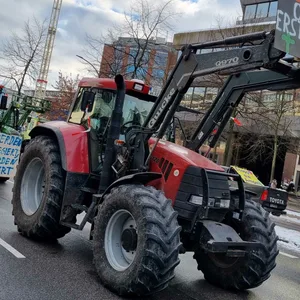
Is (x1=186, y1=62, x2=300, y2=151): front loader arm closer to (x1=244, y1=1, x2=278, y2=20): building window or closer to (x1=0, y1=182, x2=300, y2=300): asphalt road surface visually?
(x1=0, y1=182, x2=300, y2=300): asphalt road surface

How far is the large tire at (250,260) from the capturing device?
197 inches

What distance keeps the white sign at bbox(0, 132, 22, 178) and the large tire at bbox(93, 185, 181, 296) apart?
7.42m

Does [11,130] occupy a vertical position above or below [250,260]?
above

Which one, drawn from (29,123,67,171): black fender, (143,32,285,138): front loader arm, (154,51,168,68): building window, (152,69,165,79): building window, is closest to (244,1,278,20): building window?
(154,51,168,68): building window

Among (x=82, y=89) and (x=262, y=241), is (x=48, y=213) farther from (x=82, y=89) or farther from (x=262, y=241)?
(x=262, y=241)

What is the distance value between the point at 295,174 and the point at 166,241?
99.9 ft

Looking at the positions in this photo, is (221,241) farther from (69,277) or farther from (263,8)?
(263,8)

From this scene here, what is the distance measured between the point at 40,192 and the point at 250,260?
3.73 meters

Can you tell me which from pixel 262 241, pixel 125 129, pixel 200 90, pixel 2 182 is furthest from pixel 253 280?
pixel 200 90

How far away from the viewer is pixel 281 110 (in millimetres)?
22672

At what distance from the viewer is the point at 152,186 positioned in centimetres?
495

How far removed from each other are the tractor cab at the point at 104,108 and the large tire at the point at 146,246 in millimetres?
1479

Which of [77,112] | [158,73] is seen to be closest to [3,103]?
[77,112]

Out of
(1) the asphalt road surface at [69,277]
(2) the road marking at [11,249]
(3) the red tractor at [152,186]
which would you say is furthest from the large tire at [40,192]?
(2) the road marking at [11,249]
